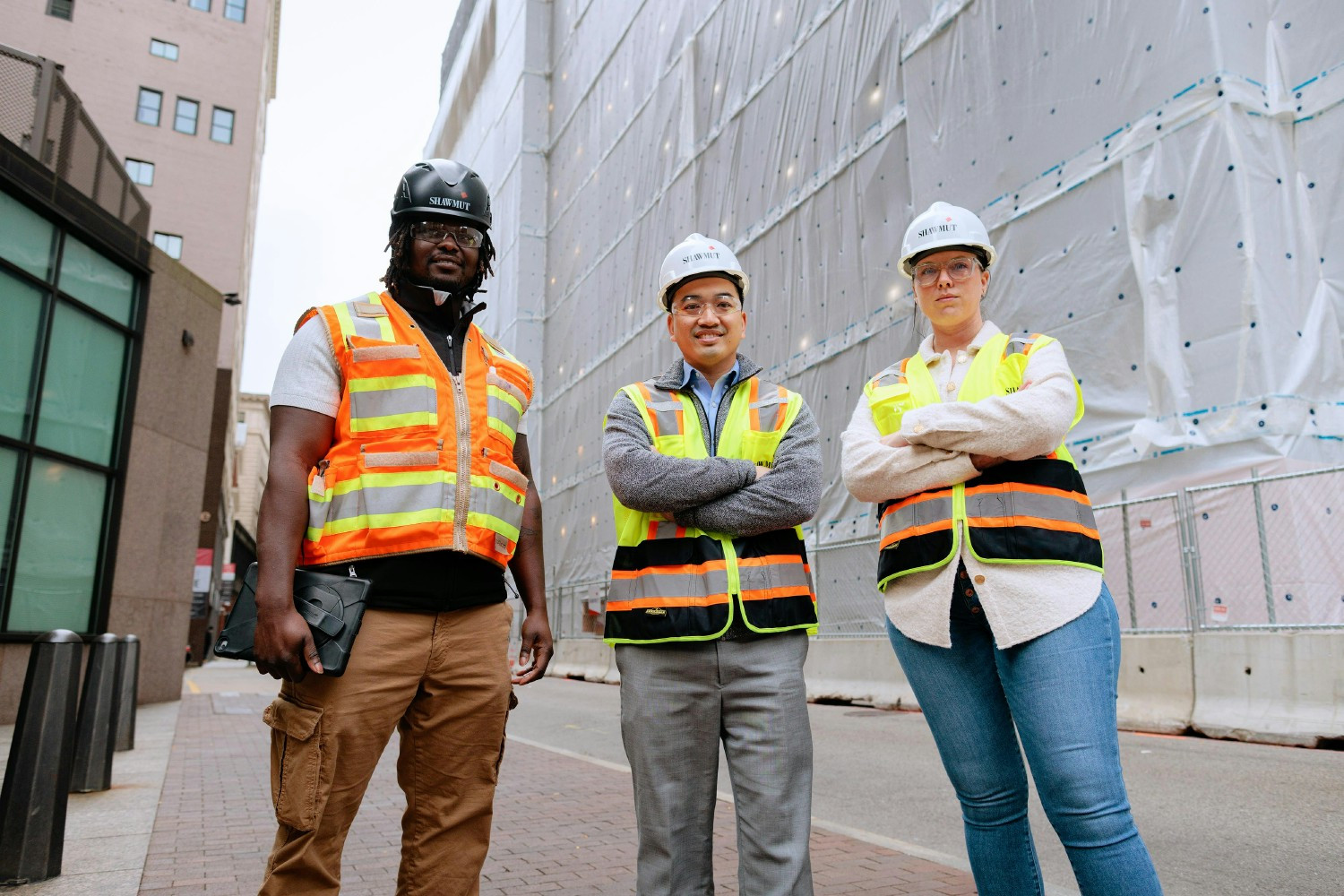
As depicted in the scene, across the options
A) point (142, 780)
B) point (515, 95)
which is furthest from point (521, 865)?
point (515, 95)

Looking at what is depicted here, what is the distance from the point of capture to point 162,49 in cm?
3672

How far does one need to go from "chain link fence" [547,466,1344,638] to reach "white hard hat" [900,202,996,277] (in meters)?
5.85

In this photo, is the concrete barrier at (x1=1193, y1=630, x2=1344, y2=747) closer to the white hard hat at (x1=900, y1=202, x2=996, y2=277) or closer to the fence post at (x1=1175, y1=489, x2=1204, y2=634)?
the fence post at (x1=1175, y1=489, x2=1204, y2=634)

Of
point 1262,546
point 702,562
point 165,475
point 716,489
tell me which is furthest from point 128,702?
point 1262,546

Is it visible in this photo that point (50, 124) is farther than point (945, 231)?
Yes

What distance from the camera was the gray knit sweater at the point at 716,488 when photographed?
251cm

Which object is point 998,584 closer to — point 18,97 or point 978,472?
point 978,472

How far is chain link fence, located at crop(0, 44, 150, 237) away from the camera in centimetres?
1010

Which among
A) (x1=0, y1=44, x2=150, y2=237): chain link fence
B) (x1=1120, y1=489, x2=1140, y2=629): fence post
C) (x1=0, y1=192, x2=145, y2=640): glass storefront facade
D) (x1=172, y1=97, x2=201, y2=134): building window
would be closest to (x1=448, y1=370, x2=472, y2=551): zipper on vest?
(x1=1120, y1=489, x2=1140, y2=629): fence post

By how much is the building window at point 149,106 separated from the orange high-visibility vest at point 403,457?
39.8 metres

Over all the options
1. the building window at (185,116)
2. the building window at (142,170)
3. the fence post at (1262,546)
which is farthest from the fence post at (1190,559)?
the building window at (185,116)

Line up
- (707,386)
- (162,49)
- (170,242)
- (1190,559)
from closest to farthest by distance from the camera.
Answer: (707,386) → (1190,559) → (170,242) → (162,49)

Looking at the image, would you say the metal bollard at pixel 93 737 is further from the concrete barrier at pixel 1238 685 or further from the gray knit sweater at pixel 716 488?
the concrete barrier at pixel 1238 685

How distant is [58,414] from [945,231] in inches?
425
